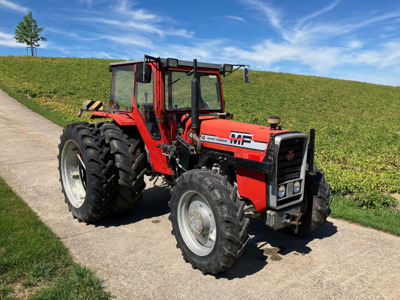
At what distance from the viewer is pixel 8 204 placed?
536 centimetres

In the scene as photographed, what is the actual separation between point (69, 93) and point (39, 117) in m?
7.26

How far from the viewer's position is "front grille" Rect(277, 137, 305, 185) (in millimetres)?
3580

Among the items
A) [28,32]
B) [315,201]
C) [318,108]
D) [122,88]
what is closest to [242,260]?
[315,201]

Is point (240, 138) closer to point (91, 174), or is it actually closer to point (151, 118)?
point (151, 118)

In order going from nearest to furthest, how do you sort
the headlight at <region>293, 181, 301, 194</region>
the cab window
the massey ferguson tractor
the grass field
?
the grass field
the massey ferguson tractor
the headlight at <region>293, 181, 301, 194</region>
the cab window

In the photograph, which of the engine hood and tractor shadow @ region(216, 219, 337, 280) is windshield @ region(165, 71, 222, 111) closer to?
the engine hood

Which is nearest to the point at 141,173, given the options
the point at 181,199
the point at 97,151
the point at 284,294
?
the point at 97,151

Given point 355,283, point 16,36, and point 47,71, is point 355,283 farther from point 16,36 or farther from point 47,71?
point 16,36

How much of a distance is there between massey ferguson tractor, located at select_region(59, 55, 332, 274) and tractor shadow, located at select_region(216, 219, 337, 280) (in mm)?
184

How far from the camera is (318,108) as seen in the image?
22.2 meters

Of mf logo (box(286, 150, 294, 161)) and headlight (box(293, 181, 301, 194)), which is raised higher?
mf logo (box(286, 150, 294, 161))

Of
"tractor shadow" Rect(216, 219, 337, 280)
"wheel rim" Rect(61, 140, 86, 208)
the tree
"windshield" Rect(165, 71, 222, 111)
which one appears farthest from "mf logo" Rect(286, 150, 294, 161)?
the tree

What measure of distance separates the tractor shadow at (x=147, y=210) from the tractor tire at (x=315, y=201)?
2.32 m

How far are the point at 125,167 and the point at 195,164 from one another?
102cm
